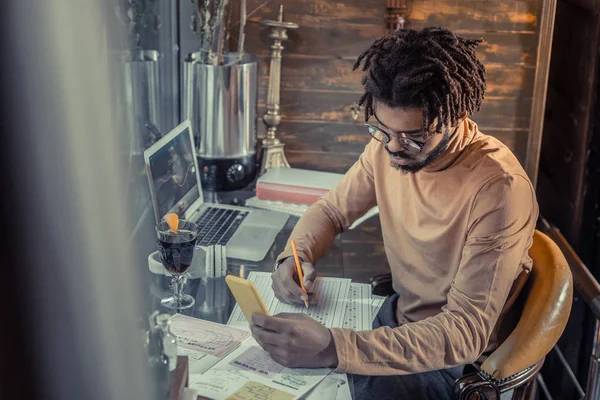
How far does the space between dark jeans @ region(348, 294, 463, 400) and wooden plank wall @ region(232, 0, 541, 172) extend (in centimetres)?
119

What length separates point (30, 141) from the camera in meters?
0.50

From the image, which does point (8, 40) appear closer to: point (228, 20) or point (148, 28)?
point (148, 28)

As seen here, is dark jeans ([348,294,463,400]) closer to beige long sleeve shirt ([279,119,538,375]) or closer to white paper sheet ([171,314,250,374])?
beige long sleeve shirt ([279,119,538,375])

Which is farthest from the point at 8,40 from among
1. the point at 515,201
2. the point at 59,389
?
the point at 515,201

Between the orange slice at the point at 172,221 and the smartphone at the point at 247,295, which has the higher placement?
the orange slice at the point at 172,221

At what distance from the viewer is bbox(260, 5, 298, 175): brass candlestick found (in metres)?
2.43

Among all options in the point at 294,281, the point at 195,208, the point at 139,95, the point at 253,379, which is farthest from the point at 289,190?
the point at 253,379

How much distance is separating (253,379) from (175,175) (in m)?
0.81

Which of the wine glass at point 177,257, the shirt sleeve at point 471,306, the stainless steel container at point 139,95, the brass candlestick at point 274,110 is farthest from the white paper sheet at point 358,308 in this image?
the brass candlestick at point 274,110

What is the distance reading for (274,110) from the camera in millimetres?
2492

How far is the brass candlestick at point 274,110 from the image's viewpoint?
243 centimetres

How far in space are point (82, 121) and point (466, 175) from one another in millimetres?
1143

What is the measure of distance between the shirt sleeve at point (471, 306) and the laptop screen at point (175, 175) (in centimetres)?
68

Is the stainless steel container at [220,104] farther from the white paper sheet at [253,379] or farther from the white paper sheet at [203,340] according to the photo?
the white paper sheet at [253,379]
